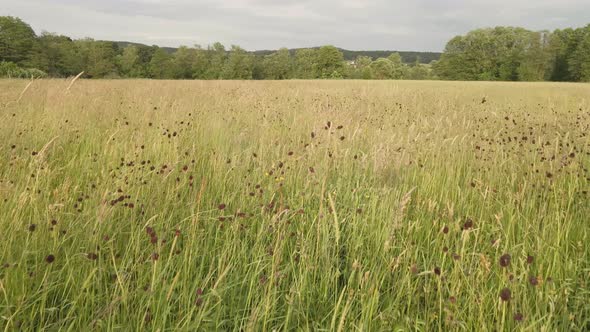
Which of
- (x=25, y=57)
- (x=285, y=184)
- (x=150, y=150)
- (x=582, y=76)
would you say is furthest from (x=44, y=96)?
(x=582, y=76)

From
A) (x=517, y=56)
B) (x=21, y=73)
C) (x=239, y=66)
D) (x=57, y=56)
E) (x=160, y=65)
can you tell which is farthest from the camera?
(x=160, y=65)

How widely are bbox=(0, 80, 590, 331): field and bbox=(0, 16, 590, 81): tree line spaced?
54.4 meters

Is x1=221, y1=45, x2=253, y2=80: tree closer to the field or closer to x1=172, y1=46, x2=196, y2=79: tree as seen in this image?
x1=172, y1=46, x2=196, y2=79: tree

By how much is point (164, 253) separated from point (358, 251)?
1030 millimetres

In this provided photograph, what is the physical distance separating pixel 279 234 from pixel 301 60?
277 feet

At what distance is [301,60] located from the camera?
82.4 metres

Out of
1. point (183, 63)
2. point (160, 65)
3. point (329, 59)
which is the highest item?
point (329, 59)

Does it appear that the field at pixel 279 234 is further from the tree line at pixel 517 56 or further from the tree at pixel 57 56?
the tree line at pixel 517 56

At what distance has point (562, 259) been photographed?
196 centimetres

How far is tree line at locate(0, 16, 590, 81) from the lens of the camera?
5821 cm

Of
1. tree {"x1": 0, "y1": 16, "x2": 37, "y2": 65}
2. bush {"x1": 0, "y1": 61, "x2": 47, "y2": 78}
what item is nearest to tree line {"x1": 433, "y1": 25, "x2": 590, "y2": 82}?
bush {"x1": 0, "y1": 61, "x2": 47, "y2": 78}

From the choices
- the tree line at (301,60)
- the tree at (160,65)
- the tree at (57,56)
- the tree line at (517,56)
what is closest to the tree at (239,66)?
the tree line at (301,60)

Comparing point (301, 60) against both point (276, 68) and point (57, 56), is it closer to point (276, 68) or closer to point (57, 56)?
point (276, 68)

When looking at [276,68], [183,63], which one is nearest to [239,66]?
[276,68]
